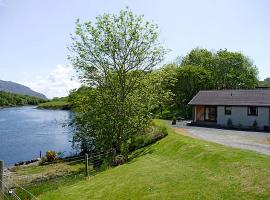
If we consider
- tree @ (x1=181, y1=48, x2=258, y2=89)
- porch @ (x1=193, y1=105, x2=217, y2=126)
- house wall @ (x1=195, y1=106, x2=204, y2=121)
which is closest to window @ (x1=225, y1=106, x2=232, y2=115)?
porch @ (x1=193, y1=105, x2=217, y2=126)

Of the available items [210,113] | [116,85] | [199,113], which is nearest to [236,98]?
[210,113]

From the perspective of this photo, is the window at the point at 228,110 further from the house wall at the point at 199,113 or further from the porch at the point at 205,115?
the house wall at the point at 199,113

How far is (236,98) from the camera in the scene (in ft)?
169

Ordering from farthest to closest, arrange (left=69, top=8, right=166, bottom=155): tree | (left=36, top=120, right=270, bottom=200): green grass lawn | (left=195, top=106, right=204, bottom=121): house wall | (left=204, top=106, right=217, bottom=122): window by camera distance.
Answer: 1. (left=195, top=106, right=204, bottom=121): house wall
2. (left=204, top=106, right=217, bottom=122): window
3. (left=69, top=8, right=166, bottom=155): tree
4. (left=36, top=120, right=270, bottom=200): green grass lawn

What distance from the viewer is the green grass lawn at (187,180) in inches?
642

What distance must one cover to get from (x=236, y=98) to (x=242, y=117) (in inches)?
149

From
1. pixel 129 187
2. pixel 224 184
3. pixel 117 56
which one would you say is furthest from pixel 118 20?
pixel 224 184

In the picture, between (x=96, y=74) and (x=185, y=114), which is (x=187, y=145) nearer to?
(x=96, y=74)

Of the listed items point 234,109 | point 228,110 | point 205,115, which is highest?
point 234,109

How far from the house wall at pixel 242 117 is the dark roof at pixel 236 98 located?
2.56ft

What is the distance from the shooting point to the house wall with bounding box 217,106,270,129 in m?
46.6

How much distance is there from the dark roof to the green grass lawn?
24.6 m

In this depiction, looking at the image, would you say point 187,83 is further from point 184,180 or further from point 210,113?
point 184,180

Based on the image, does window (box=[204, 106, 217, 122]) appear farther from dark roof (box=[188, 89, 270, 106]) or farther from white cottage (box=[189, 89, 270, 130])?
dark roof (box=[188, 89, 270, 106])
